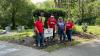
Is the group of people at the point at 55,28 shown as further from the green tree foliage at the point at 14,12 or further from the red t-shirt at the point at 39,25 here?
the green tree foliage at the point at 14,12

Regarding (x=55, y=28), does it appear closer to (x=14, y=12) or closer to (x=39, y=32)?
(x=39, y=32)

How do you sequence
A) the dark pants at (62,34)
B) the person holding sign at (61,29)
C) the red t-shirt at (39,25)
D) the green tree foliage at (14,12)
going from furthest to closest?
the green tree foliage at (14,12) → the dark pants at (62,34) → the person holding sign at (61,29) → the red t-shirt at (39,25)

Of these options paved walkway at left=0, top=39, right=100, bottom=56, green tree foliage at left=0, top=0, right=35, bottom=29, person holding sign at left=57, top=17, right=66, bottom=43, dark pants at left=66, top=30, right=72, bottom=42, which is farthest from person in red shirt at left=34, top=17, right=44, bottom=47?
green tree foliage at left=0, top=0, right=35, bottom=29

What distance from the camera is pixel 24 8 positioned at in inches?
1710


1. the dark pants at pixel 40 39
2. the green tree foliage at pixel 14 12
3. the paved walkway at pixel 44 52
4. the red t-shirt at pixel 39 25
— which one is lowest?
the green tree foliage at pixel 14 12

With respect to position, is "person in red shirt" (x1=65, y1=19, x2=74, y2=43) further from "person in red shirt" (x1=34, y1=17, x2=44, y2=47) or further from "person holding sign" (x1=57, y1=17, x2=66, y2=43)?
"person in red shirt" (x1=34, y1=17, x2=44, y2=47)

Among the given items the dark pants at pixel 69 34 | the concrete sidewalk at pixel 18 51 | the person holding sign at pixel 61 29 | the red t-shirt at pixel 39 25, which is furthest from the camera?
the dark pants at pixel 69 34

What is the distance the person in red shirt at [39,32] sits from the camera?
46.6 ft

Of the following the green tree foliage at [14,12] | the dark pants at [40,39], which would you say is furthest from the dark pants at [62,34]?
the green tree foliage at [14,12]

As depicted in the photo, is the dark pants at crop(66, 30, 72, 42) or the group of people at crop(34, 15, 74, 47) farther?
the dark pants at crop(66, 30, 72, 42)

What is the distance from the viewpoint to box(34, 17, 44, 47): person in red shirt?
14203 mm

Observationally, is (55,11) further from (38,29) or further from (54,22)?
→ (38,29)

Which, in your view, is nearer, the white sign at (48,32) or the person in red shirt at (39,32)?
the person in red shirt at (39,32)

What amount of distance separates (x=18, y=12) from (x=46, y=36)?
28.7 metres
